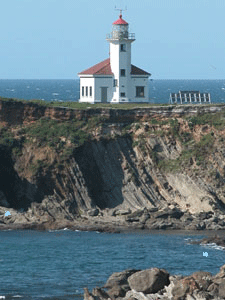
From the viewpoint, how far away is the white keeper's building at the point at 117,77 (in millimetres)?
84500

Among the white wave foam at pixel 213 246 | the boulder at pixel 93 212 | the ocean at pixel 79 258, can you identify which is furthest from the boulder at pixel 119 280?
the boulder at pixel 93 212

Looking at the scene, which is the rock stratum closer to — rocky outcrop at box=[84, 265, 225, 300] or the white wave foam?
the white wave foam

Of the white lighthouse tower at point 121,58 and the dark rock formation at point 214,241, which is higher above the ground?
the white lighthouse tower at point 121,58

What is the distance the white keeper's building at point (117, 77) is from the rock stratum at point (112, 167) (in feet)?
25.0

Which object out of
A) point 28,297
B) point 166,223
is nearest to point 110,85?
point 166,223

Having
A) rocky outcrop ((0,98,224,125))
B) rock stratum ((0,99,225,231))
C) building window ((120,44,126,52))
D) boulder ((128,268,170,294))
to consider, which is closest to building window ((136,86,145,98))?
building window ((120,44,126,52))

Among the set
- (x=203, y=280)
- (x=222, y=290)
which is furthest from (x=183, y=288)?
(x=222, y=290)

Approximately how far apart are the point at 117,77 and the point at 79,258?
1112 inches

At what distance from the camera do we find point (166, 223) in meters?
68.9

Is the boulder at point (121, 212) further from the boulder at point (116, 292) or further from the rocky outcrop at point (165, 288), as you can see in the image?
the boulder at point (116, 292)

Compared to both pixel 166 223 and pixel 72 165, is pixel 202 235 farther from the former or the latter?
pixel 72 165

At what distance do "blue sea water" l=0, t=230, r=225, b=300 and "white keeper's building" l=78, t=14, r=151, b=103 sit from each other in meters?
20.4

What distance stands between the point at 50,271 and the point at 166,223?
48.7ft

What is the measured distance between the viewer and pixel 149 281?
45.8 m
